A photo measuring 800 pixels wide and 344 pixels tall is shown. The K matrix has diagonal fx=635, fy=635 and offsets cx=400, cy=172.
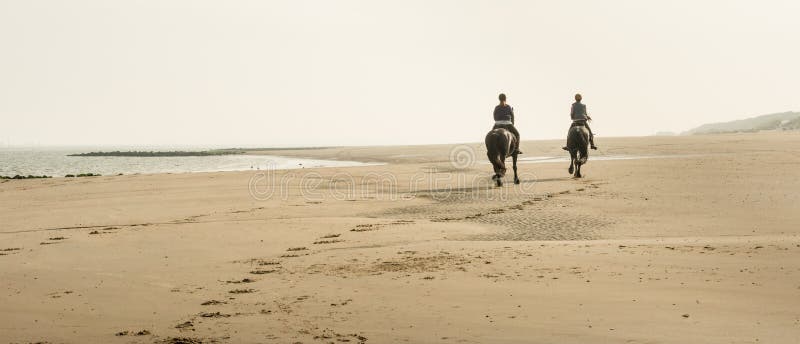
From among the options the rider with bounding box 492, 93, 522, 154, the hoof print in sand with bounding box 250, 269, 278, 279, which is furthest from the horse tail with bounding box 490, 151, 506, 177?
the hoof print in sand with bounding box 250, 269, 278, 279

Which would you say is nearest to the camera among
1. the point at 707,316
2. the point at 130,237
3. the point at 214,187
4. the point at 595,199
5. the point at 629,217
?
the point at 707,316

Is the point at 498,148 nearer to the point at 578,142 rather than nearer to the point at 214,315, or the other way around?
the point at 578,142

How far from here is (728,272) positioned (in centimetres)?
749

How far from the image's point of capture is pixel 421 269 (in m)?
8.24

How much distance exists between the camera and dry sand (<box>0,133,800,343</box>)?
5809 mm

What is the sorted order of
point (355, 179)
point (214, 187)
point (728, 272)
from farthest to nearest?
point (355, 179) < point (214, 187) < point (728, 272)

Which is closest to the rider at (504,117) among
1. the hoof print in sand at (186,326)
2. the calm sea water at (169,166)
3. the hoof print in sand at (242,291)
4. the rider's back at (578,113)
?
the rider's back at (578,113)

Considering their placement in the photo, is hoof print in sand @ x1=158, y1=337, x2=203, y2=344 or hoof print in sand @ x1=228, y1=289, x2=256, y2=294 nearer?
hoof print in sand @ x1=158, y1=337, x2=203, y2=344

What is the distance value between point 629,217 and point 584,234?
2154 mm

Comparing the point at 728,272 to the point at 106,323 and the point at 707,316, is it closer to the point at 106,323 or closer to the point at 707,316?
the point at 707,316

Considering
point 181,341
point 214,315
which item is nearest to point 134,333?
point 181,341

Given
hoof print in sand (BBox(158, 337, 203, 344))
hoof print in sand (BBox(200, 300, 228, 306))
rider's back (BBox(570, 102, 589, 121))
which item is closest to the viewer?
hoof print in sand (BBox(158, 337, 203, 344))

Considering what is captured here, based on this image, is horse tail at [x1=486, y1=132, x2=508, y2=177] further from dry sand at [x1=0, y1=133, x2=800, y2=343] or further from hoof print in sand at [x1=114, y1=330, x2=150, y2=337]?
hoof print in sand at [x1=114, y1=330, x2=150, y2=337]

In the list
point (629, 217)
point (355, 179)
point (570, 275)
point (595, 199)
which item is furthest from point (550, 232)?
point (355, 179)
